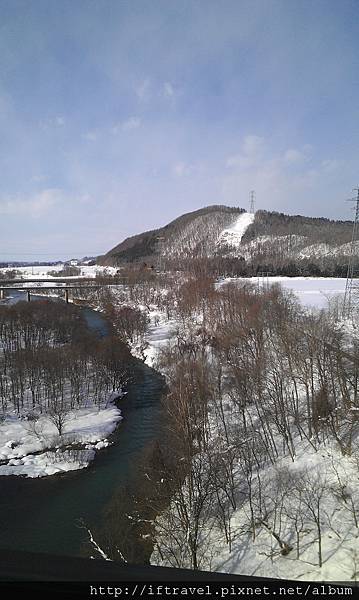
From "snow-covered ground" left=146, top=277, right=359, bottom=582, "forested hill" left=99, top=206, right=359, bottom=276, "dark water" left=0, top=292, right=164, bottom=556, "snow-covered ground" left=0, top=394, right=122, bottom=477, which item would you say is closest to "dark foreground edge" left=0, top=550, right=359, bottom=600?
"dark water" left=0, top=292, right=164, bottom=556

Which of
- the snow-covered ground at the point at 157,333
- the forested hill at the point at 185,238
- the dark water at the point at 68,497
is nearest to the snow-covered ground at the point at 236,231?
the forested hill at the point at 185,238

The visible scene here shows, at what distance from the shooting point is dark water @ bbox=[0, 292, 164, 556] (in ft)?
32.1

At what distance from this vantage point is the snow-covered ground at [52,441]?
1355 cm

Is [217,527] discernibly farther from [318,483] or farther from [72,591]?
[72,591]

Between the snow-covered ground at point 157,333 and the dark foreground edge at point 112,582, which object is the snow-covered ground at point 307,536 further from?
the snow-covered ground at point 157,333

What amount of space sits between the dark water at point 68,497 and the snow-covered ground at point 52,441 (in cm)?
49

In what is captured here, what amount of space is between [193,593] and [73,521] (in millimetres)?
11438

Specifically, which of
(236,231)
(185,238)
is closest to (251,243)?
(236,231)

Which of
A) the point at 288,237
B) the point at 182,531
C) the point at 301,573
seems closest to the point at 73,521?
the point at 182,531

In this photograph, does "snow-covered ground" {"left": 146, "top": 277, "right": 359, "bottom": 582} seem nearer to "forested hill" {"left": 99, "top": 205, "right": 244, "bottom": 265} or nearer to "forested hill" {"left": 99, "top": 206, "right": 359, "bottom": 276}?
"forested hill" {"left": 99, "top": 206, "right": 359, "bottom": 276}

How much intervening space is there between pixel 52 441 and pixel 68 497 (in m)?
4.16

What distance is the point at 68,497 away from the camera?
11734 mm

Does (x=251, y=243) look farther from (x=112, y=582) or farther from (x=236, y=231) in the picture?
(x=112, y=582)

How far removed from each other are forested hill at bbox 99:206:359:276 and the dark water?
4335 cm
